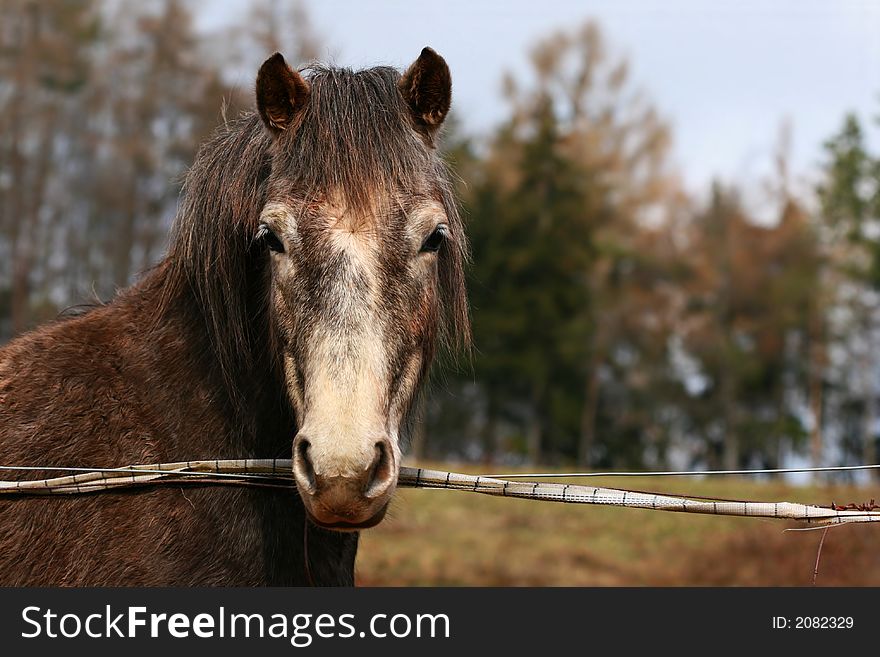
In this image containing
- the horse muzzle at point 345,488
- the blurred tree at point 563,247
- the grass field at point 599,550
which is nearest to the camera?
the horse muzzle at point 345,488

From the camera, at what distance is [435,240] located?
347cm

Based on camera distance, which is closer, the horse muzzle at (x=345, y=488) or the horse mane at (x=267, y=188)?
the horse muzzle at (x=345, y=488)

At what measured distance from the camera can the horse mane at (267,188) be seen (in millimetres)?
3424

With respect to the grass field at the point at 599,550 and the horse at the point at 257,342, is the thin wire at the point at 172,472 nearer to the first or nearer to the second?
the horse at the point at 257,342

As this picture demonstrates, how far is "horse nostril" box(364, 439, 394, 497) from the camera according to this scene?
111 inches

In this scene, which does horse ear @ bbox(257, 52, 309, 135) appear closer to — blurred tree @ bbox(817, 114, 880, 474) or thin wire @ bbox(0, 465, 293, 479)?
thin wire @ bbox(0, 465, 293, 479)

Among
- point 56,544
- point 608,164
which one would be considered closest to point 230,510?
point 56,544

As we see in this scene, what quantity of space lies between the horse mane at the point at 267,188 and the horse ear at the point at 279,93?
0.18 feet

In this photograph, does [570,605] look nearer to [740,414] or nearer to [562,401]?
[562,401]

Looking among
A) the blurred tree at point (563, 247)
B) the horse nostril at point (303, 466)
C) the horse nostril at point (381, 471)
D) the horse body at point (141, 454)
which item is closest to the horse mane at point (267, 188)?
the horse body at point (141, 454)

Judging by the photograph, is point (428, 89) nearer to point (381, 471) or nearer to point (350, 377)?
point (350, 377)

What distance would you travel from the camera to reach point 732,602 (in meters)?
3.78

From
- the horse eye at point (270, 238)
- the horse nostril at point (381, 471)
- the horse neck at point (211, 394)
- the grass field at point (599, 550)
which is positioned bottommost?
the grass field at point (599, 550)

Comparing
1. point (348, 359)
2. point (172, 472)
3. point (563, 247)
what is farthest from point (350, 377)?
point (563, 247)
